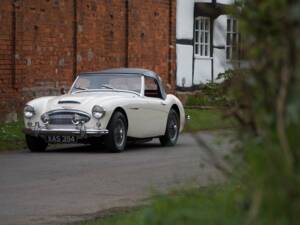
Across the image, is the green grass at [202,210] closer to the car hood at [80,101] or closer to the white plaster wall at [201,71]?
the car hood at [80,101]

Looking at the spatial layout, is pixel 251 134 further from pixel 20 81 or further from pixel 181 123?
pixel 20 81

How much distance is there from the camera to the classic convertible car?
1912cm

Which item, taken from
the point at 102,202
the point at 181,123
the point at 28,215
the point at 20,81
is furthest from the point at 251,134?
the point at 20,81

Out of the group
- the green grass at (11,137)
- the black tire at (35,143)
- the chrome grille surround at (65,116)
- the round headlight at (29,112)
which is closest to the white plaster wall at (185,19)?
the green grass at (11,137)

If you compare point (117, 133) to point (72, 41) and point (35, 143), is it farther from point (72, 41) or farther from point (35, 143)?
point (72, 41)

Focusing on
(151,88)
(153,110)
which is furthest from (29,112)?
(151,88)

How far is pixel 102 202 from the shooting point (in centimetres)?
1195

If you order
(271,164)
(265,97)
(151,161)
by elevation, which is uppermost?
(265,97)

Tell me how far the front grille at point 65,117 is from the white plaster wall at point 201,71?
55.1 ft

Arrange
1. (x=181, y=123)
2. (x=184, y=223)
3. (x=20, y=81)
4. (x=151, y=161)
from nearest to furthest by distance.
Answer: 1. (x=184, y=223)
2. (x=151, y=161)
3. (x=181, y=123)
4. (x=20, y=81)

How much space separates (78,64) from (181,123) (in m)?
7.09

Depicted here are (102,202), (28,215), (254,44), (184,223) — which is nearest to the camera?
(254,44)

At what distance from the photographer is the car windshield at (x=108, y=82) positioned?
21.1 m

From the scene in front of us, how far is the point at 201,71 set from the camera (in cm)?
3594
